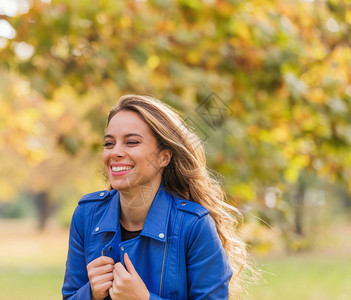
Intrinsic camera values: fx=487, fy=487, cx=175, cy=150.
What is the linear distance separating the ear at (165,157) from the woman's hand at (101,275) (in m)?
0.46

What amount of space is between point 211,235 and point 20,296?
9851 millimetres

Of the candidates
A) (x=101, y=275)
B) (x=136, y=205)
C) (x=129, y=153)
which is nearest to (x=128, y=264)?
(x=101, y=275)

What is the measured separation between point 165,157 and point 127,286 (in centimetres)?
57

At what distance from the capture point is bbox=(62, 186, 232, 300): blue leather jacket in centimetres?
188

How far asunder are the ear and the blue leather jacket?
120mm

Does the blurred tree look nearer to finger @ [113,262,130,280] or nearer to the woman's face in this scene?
the woman's face

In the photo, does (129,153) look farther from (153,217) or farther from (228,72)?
(228,72)

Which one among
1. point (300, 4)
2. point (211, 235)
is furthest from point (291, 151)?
point (211, 235)

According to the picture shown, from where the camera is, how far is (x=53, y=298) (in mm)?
10305

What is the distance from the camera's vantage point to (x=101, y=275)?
1883 mm

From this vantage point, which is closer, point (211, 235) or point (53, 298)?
point (211, 235)

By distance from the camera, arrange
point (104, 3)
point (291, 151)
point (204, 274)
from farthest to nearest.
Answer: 1. point (291, 151)
2. point (104, 3)
3. point (204, 274)

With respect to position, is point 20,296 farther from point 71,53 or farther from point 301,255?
point 301,255

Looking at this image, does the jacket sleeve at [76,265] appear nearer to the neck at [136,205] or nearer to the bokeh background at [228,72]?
the neck at [136,205]
